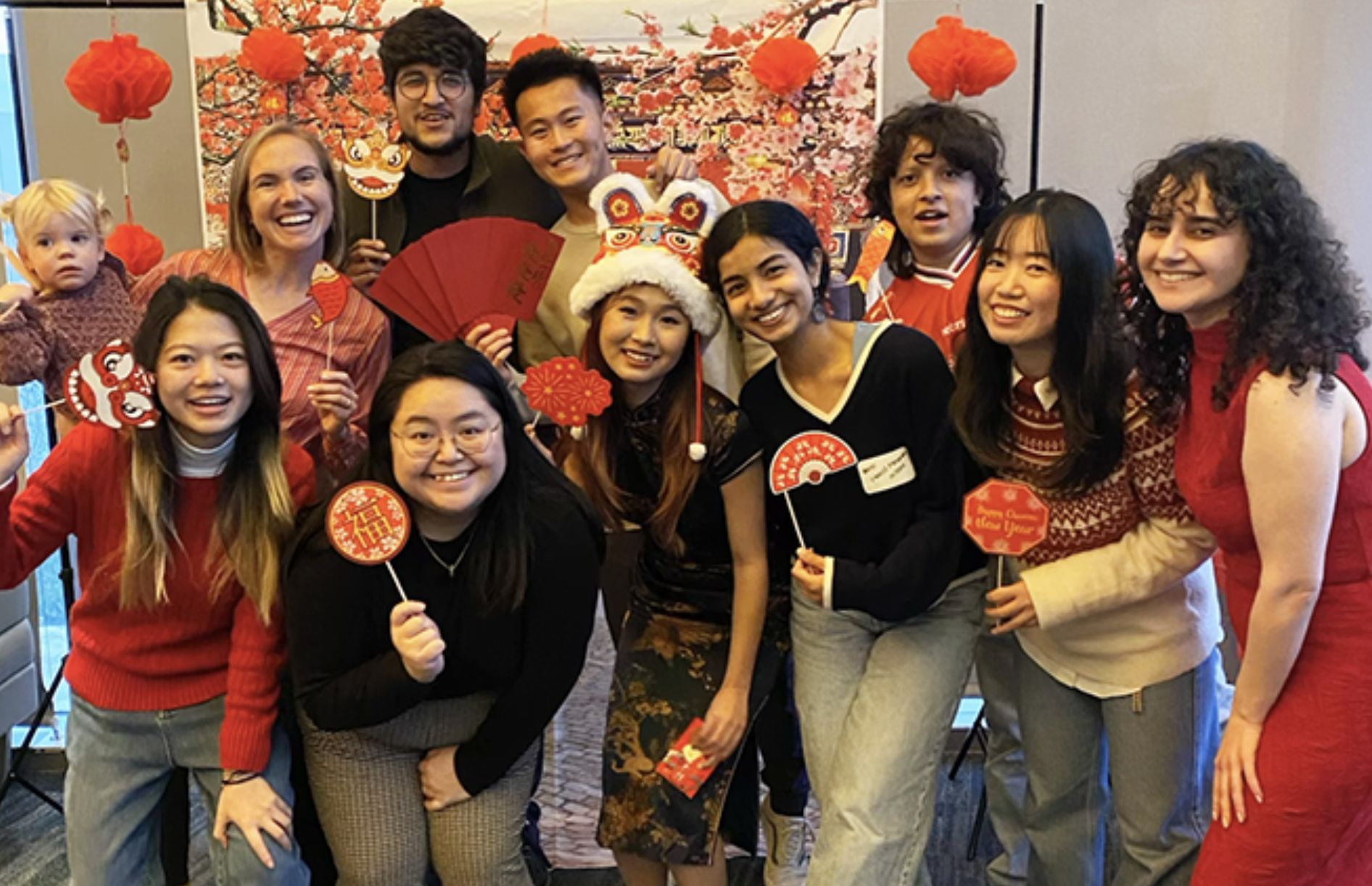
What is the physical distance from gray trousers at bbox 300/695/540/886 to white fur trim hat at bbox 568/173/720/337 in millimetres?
732

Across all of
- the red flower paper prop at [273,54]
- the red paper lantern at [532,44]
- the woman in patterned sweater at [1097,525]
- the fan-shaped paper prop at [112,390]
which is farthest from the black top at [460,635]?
the red flower paper prop at [273,54]

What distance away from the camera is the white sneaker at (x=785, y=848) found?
2072mm

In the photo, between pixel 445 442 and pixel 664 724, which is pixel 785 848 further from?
pixel 445 442

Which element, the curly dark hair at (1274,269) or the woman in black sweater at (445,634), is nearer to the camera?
the curly dark hair at (1274,269)

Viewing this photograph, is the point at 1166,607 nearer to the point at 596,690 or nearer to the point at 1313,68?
the point at 596,690

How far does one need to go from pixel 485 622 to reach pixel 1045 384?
3.16 feet

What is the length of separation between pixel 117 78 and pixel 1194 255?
7.15ft

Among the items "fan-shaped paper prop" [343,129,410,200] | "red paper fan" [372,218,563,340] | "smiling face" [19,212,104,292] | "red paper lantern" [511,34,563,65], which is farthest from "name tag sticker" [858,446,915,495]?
"smiling face" [19,212,104,292]

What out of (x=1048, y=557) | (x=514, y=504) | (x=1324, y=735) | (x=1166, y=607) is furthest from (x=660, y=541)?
(x=1324, y=735)

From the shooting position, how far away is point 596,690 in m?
2.62

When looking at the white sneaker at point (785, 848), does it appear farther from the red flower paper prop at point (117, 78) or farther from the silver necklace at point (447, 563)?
the red flower paper prop at point (117, 78)

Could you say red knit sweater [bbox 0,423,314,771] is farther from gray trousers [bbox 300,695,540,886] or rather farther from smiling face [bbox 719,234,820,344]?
smiling face [bbox 719,234,820,344]

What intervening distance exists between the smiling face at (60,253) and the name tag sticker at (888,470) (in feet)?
5.17

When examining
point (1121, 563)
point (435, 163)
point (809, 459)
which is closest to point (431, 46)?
point (435, 163)
